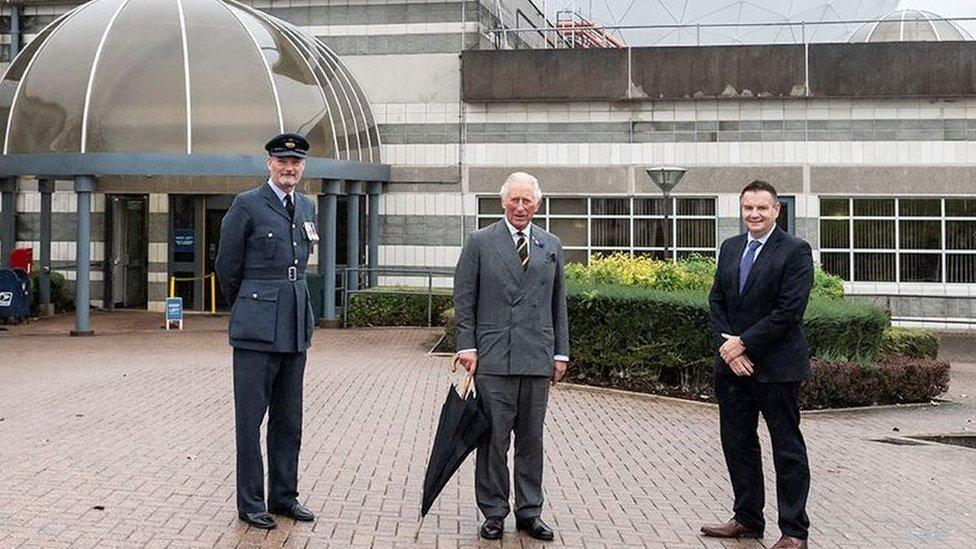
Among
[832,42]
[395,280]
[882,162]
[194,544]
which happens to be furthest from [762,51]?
[194,544]

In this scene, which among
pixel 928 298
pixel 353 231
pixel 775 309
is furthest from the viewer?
pixel 928 298

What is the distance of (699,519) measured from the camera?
21.1ft

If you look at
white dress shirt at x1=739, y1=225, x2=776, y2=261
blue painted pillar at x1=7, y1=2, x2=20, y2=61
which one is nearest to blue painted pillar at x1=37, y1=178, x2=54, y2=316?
blue painted pillar at x1=7, y1=2, x2=20, y2=61

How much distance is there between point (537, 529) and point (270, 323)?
1.98 metres

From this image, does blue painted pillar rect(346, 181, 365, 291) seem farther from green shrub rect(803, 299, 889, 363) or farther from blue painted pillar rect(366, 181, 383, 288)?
green shrub rect(803, 299, 889, 363)

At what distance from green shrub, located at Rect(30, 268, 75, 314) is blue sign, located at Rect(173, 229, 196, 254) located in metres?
2.56

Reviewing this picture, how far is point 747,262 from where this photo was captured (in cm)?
591

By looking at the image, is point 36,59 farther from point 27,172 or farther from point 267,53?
point 267,53

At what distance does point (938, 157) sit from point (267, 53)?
1418cm

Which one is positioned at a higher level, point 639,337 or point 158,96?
point 158,96

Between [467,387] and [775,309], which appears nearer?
[775,309]

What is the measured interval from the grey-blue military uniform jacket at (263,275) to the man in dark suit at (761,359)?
101 inches

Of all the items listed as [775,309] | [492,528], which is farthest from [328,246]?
[775,309]

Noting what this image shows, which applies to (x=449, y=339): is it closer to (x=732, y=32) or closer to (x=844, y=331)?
(x=844, y=331)
